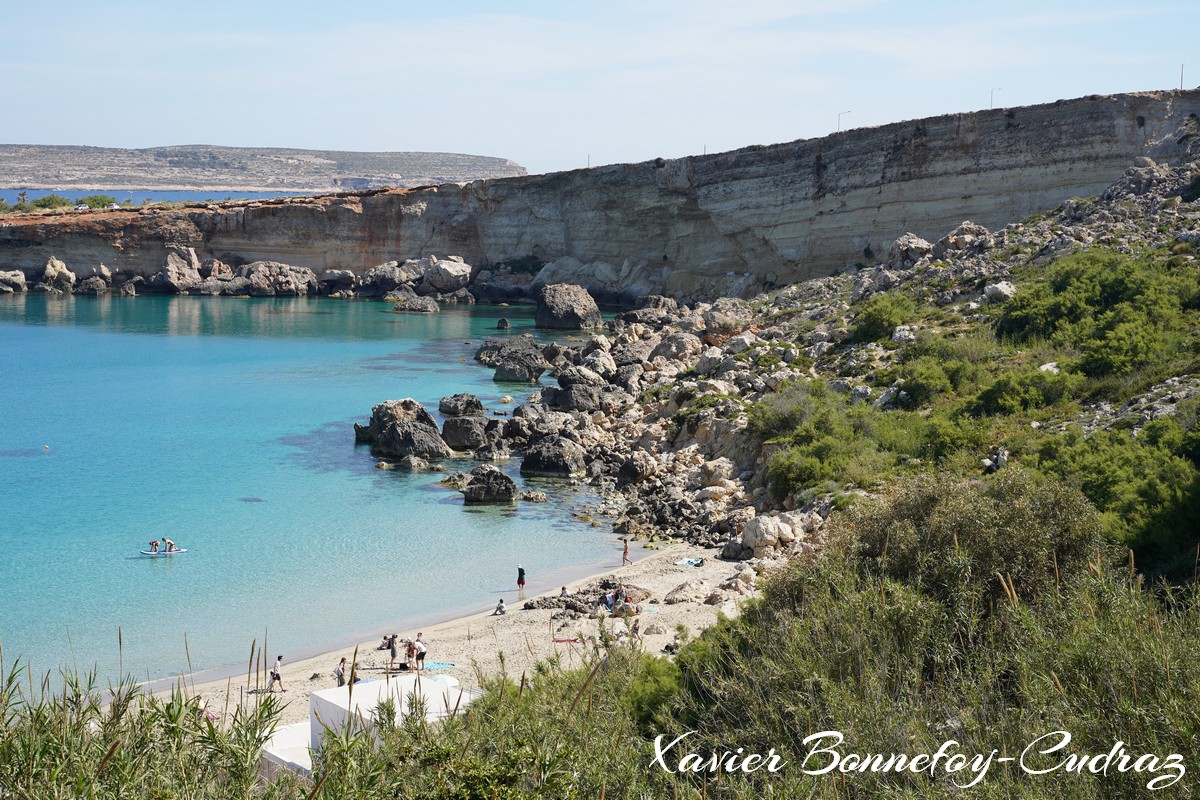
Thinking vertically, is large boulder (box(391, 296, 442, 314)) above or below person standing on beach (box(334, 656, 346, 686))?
above

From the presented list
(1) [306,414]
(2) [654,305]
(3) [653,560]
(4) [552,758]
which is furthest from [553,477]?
(2) [654,305]

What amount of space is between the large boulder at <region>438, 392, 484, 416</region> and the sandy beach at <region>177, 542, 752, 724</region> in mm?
17026

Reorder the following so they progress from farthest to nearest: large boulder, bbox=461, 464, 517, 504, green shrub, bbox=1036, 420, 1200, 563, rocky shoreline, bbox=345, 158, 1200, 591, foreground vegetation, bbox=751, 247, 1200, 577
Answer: large boulder, bbox=461, 464, 517, 504, rocky shoreline, bbox=345, 158, 1200, 591, foreground vegetation, bbox=751, 247, 1200, 577, green shrub, bbox=1036, 420, 1200, 563

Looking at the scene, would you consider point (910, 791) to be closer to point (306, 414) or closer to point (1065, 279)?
point (1065, 279)

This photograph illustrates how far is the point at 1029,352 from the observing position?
91.7 ft

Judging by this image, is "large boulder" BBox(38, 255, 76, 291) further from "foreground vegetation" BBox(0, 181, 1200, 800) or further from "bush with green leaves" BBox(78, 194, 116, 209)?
"foreground vegetation" BBox(0, 181, 1200, 800)

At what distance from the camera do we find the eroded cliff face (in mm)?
51438

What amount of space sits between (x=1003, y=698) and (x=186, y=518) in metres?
22.9

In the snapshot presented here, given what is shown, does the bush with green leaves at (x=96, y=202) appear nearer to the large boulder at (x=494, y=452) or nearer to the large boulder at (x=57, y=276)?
the large boulder at (x=57, y=276)

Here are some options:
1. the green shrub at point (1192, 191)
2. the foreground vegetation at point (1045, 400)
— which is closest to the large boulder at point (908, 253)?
the foreground vegetation at point (1045, 400)

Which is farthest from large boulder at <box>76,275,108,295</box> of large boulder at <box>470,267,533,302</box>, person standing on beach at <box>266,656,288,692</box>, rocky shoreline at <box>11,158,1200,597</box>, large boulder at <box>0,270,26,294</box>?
person standing on beach at <box>266,656,288,692</box>

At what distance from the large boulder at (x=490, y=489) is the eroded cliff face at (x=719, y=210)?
30711mm

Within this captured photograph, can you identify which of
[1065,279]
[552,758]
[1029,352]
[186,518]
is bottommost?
[186,518]

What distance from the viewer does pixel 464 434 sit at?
35562 mm
